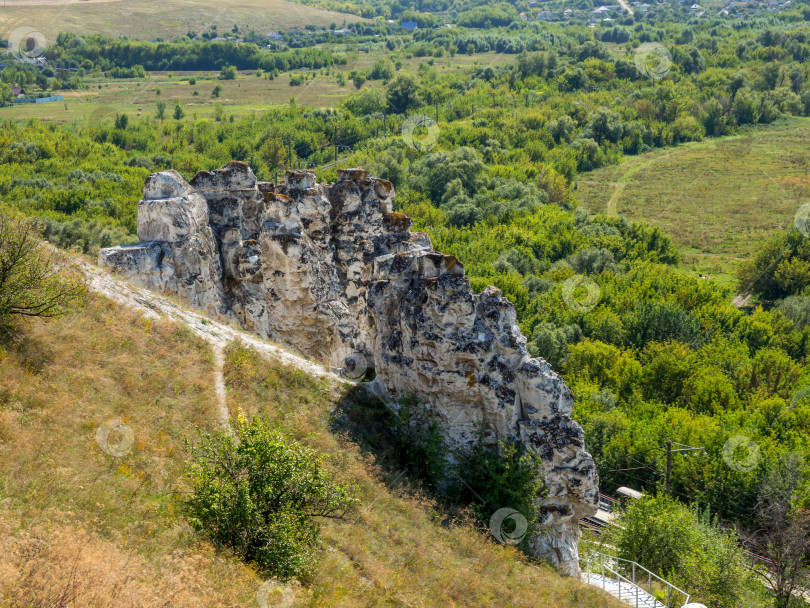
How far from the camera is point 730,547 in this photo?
31.3m

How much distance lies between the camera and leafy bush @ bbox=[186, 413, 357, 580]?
14125 millimetres

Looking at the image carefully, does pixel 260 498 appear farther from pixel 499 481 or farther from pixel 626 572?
pixel 626 572

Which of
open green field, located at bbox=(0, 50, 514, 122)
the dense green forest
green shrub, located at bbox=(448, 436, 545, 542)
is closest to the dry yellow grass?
green shrub, located at bbox=(448, 436, 545, 542)

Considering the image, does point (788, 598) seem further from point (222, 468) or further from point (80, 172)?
point (80, 172)

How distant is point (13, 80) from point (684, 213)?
4748 inches

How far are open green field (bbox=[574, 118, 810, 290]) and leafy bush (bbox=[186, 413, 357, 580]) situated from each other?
8156 cm

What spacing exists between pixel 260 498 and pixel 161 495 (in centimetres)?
221

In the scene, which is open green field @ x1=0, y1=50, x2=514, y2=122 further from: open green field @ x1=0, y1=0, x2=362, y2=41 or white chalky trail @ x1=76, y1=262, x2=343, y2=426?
white chalky trail @ x1=76, y1=262, x2=343, y2=426

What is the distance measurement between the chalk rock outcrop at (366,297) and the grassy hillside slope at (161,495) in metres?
2.38

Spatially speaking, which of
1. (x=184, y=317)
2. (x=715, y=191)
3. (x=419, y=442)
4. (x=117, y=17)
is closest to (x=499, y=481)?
(x=419, y=442)

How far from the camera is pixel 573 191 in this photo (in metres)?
118

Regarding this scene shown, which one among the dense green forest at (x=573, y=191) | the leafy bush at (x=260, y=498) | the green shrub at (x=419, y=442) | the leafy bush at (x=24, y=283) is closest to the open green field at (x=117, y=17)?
the dense green forest at (x=573, y=191)

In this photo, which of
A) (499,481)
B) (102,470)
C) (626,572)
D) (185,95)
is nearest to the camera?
(102,470)

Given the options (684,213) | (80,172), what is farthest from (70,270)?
(684,213)
